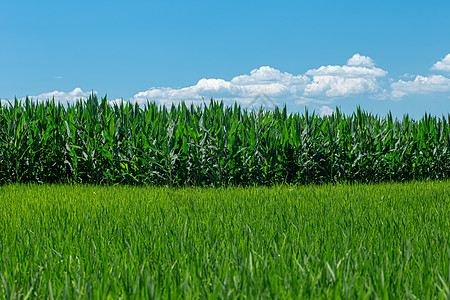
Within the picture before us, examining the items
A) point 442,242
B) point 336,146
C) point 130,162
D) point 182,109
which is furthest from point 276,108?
point 442,242

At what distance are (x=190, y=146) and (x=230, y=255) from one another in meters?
5.49

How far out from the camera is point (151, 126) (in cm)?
845

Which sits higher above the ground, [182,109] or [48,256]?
[182,109]

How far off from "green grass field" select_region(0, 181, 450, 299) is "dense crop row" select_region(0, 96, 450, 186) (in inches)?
117

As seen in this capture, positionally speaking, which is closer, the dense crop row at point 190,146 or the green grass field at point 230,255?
the green grass field at point 230,255

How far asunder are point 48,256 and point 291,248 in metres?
1.67

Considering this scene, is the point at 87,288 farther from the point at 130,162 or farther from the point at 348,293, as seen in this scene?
the point at 130,162

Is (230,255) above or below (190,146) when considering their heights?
below

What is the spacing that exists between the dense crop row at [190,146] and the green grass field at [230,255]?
9.75 ft

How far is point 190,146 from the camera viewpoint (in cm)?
795

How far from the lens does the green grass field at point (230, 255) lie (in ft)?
6.52

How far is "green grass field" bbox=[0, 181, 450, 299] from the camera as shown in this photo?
199cm

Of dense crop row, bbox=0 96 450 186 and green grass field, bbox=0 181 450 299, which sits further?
dense crop row, bbox=0 96 450 186

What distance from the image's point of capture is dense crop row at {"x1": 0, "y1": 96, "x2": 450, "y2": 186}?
798 cm
